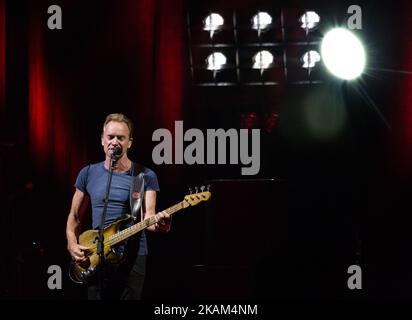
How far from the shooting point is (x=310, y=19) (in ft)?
17.3

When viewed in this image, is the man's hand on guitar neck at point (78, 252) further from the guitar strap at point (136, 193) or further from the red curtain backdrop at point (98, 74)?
the red curtain backdrop at point (98, 74)

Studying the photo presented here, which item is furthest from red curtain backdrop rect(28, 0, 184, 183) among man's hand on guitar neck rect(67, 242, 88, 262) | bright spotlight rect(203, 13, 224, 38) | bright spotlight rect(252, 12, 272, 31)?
man's hand on guitar neck rect(67, 242, 88, 262)

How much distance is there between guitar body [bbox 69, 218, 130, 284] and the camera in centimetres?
357

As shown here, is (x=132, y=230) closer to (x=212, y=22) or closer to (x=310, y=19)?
(x=212, y=22)

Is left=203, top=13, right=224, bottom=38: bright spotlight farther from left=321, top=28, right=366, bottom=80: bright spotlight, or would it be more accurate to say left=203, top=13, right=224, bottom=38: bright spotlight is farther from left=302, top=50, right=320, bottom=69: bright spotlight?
left=321, top=28, right=366, bottom=80: bright spotlight

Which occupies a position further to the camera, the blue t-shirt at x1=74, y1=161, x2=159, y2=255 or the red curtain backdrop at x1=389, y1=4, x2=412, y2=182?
the red curtain backdrop at x1=389, y1=4, x2=412, y2=182

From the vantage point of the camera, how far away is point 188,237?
5238mm

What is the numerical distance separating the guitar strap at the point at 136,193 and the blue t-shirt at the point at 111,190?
20mm

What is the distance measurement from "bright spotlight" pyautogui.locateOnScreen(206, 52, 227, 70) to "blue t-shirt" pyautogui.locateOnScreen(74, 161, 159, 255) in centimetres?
194

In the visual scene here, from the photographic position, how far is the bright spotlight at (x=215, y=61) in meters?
5.46

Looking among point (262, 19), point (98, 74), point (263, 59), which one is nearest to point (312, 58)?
point (263, 59)

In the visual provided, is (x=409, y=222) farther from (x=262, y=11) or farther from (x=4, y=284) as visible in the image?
(x=4, y=284)

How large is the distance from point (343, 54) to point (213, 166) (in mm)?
1462

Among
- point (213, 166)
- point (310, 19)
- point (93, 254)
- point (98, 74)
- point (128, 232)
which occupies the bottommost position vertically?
point (93, 254)
